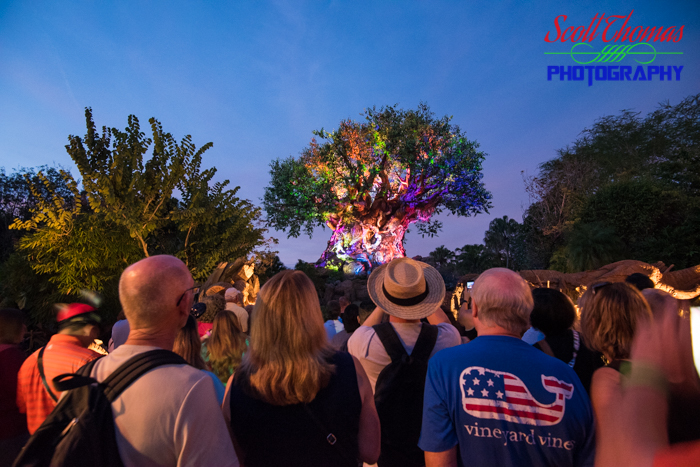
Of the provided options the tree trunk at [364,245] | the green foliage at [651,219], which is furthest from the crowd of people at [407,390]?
the tree trunk at [364,245]

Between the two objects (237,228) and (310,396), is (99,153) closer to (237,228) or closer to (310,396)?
(237,228)

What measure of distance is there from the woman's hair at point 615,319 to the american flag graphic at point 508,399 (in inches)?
19.2

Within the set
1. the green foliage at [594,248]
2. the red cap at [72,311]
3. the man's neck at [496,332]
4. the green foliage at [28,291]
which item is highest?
the green foliage at [594,248]

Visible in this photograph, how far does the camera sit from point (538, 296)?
9.73 ft

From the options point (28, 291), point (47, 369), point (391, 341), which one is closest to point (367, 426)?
point (391, 341)

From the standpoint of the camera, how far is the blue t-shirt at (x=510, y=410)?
1.63 m

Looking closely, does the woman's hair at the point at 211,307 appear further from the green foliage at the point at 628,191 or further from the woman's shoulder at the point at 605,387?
the green foliage at the point at 628,191

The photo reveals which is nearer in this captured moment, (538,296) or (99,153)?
(538,296)

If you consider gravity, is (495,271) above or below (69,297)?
above

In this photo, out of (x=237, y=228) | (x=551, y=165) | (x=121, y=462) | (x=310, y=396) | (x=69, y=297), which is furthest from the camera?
(x=551, y=165)

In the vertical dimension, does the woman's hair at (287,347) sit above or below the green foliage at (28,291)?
above

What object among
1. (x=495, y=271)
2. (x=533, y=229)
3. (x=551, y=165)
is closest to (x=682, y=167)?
(x=533, y=229)

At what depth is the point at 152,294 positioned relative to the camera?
1572 millimetres

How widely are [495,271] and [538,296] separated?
1.31m
